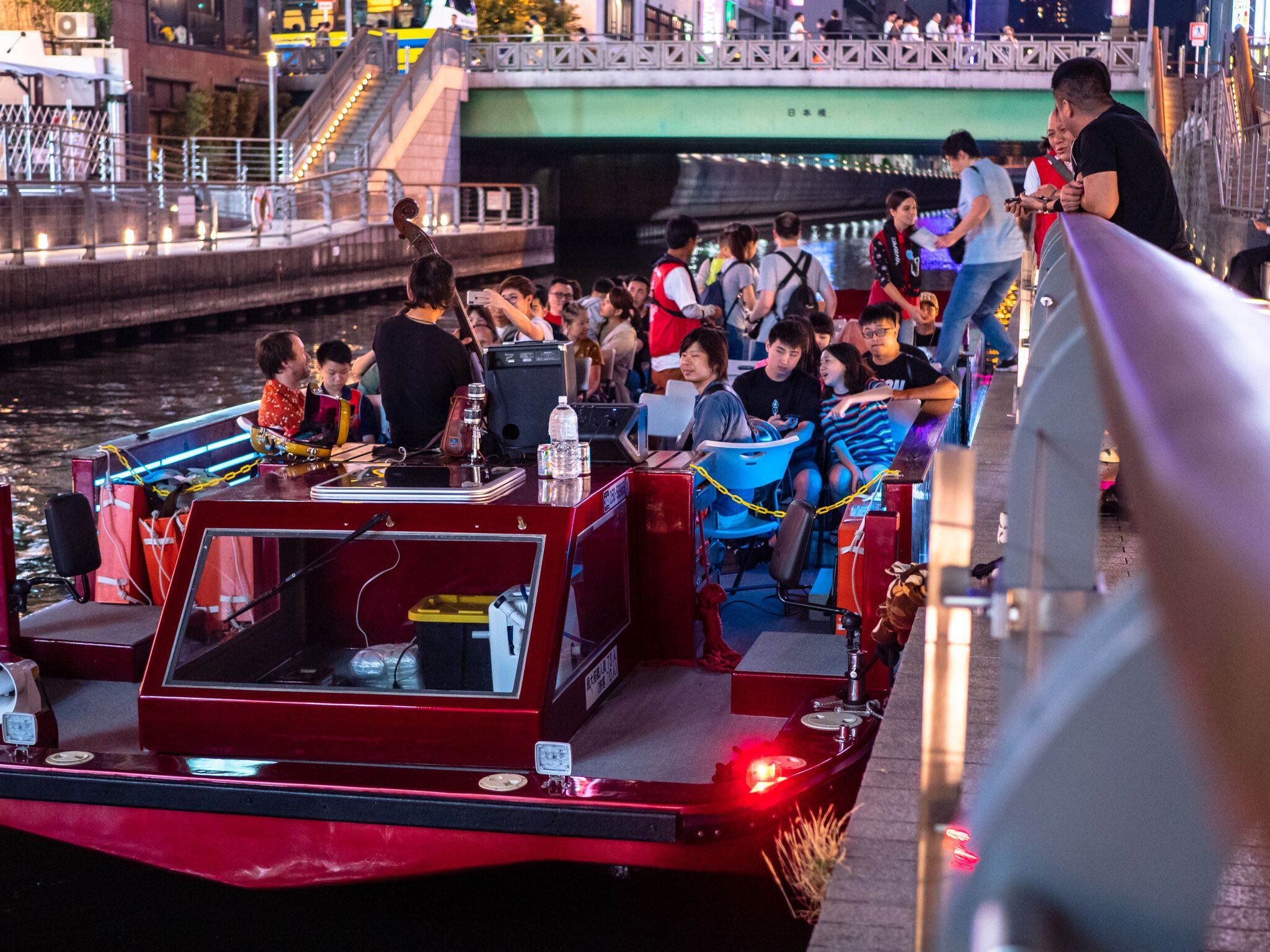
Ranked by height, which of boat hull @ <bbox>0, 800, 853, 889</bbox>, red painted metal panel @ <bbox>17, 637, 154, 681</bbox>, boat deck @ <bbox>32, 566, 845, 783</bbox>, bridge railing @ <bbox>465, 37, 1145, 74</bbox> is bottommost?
boat hull @ <bbox>0, 800, 853, 889</bbox>

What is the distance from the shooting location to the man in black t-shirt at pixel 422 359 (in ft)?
19.9

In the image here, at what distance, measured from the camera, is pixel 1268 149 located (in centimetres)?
1434

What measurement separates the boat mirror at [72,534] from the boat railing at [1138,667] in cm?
435

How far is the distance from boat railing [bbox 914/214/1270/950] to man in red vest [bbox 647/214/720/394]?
27.0 ft

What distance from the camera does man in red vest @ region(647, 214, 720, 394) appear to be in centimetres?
986

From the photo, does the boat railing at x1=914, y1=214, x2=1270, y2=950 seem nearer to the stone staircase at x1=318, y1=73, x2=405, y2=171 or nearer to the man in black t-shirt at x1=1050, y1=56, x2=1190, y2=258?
the man in black t-shirt at x1=1050, y1=56, x2=1190, y2=258

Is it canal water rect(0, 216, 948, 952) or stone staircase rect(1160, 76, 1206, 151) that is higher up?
stone staircase rect(1160, 76, 1206, 151)

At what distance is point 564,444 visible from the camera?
5.42 meters

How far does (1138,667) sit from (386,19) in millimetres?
53291

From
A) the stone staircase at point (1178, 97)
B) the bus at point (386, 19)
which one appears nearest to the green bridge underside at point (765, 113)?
the stone staircase at point (1178, 97)

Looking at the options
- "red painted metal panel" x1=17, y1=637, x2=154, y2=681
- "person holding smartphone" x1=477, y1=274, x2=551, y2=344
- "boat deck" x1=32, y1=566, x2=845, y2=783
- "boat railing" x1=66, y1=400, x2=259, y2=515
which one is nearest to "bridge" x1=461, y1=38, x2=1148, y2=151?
"person holding smartphone" x1=477, y1=274, x2=551, y2=344

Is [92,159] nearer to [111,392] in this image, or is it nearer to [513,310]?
[111,392]

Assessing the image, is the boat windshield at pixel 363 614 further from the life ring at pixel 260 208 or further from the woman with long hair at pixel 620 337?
the life ring at pixel 260 208

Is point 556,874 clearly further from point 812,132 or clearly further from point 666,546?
point 812,132
